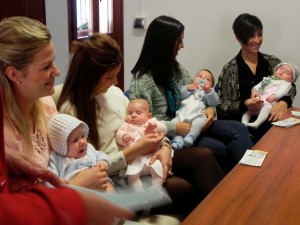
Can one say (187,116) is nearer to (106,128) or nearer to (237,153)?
(237,153)

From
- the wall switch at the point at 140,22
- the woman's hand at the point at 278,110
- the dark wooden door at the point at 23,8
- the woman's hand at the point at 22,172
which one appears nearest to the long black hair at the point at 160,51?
the woman's hand at the point at 278,110

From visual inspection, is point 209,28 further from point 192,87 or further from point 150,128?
point 150,128

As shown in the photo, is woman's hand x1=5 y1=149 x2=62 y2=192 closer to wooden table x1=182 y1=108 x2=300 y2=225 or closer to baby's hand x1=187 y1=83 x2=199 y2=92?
wooden table x1=182 y1=108 x2=300 y2=225

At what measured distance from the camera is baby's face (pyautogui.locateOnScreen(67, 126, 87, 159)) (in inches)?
63.7

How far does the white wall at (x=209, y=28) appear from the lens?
358 cm

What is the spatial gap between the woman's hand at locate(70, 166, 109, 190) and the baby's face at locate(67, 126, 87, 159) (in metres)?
0.08

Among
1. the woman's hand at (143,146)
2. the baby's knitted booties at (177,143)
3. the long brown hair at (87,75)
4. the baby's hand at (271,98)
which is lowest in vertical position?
the baby's knitted booties at (177,143)

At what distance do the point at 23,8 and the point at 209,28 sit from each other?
1.72 metres

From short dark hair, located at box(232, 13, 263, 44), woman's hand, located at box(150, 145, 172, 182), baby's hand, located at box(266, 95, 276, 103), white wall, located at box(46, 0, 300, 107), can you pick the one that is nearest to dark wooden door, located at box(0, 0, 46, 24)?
white wall, located at box(46, 0, 300, 107)

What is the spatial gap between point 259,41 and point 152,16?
1238mm

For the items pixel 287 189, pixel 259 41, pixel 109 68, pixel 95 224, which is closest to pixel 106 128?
pixel 109 68

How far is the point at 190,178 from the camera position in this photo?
213cm

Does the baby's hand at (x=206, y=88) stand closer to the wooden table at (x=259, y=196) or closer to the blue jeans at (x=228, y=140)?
the blue jeans at (x=228, y=140)

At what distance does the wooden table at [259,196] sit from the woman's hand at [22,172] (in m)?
0.52
